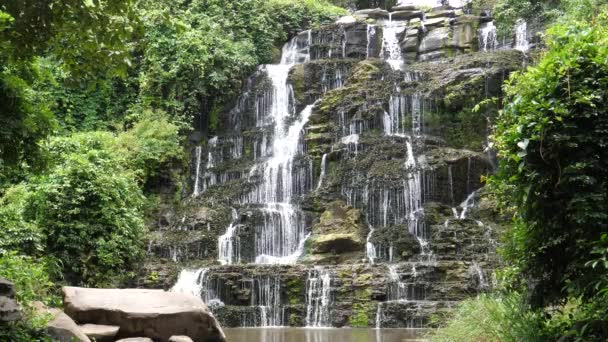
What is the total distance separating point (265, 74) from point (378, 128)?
6.12 m

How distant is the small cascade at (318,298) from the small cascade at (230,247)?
3.47m

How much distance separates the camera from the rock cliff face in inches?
533

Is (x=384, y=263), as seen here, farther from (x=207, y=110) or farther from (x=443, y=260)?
(x=207, y=110)

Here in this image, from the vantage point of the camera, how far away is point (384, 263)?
48.6ft

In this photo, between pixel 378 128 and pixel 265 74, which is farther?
pixel 265 74

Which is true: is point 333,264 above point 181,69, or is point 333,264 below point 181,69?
Answer: below

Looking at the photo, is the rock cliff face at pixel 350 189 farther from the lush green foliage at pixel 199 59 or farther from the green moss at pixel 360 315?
the lush green foliage at pixel 199 59

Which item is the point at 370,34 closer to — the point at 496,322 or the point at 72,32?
the point at 496,322

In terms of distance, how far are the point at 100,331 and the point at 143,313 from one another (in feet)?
1.90

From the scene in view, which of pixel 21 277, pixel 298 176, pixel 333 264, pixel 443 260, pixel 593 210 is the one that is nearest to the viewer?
pixel 593 210

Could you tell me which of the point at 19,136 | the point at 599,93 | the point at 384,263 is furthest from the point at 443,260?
Result: the point at 19,136

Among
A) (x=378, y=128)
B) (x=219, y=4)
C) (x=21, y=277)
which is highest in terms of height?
(x=219, y=4)

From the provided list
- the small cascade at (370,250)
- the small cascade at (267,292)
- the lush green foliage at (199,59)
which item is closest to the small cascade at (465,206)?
the small cascade at (370,250)

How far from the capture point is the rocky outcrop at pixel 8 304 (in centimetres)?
595
